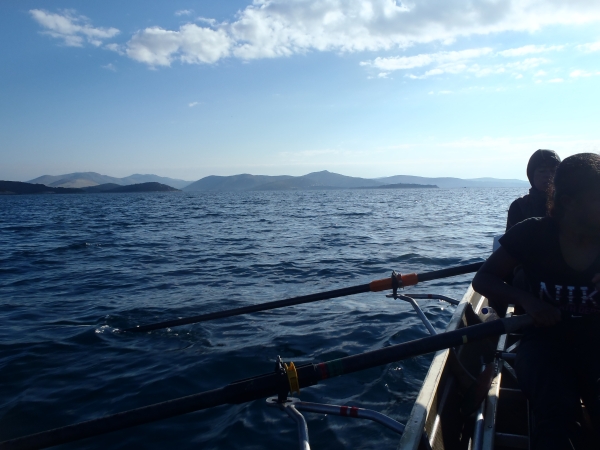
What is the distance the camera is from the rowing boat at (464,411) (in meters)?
3.28

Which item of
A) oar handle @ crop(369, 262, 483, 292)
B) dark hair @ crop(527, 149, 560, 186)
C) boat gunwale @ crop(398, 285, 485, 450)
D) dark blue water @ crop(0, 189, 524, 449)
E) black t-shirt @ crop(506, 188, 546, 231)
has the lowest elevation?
dark blue water @ crop(0, 189, 524, 449)

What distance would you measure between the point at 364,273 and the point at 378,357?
9963 millimetres

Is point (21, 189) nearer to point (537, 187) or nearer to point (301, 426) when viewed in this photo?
point (537, 187)

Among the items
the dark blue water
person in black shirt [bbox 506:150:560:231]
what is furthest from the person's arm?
the dark blue water

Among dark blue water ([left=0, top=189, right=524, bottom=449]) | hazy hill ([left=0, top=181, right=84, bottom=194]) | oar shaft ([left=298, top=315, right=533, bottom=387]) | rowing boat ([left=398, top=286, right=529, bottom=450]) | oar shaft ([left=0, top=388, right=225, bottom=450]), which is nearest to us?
oar shaft ([left=0, top=388, right=225, bottom=450])

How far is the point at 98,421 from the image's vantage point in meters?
2.80

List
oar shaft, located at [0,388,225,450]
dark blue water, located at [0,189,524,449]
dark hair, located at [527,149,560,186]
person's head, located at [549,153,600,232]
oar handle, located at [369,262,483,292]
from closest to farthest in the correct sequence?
oar shaft, located at [0,388,225,450]
person's head, located at [549,153,600,232]
dark hair, located at [527,149,560,186]
dark blue water, located at [0,189,524,449]
oar handle, located at [369,262,483,292]

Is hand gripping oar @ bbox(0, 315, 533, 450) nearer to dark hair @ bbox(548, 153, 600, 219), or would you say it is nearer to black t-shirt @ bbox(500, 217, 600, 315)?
black t-shirt @ bbox(500, 217, 600, 315)

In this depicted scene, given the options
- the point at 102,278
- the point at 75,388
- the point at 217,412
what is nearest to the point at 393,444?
the point at 217,412

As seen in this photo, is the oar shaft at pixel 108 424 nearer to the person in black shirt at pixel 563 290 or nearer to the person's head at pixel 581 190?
the person in black shirt at pixel 563 290

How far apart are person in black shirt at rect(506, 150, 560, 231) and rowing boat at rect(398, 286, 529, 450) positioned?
132 cm

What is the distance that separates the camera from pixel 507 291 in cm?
305

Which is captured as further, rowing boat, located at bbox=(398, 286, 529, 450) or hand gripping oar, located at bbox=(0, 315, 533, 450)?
rowing boat, located at bbox=(398, 286, 529, 450)

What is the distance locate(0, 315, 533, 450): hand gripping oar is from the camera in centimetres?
276
